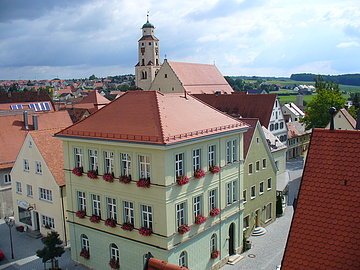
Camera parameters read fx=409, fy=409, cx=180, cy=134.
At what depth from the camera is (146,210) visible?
73.0 feet

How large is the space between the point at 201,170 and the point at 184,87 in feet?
169

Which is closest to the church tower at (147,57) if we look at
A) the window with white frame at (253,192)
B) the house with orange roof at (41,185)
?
the house with orange roof at (41,185)

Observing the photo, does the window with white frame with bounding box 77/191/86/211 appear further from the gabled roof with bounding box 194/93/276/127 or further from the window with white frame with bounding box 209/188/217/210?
the gabled roof with bounding box 194/93/276/127

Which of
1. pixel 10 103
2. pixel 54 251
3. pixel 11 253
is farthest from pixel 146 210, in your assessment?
pixel 10 103

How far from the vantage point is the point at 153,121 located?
866 inches

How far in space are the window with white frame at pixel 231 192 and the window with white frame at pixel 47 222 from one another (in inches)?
528

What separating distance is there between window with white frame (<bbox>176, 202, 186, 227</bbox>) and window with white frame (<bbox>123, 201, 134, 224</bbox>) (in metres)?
2.63

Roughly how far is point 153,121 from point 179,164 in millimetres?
2730

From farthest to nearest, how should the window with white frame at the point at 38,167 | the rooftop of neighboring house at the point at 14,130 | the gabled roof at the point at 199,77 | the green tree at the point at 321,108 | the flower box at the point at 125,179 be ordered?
1. the gabled roof at the point at 199,77
2. the green tree at the point at 321,108
3. the rooftop of neighboring house at the point at 14,130
4. the window with white frame at the point at 38,167
5. the flower box at the point at 125,179

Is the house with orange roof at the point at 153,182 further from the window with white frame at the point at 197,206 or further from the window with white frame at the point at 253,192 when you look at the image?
the window with white frame at the point at 253,192

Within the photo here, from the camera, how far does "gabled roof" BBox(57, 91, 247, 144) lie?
21.6 meters

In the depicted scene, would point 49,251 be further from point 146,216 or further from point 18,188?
point 18,188

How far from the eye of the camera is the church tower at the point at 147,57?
100625 mm

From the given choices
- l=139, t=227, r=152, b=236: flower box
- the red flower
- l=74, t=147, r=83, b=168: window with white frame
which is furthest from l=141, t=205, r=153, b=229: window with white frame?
l=74, t=147, r=83, b=168: window with white frame
